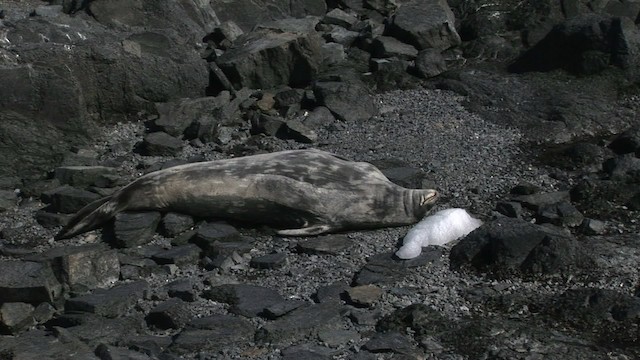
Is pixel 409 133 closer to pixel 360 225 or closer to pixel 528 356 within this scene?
pixel 360 225

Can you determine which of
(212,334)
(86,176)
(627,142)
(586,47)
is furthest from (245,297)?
(586,47)

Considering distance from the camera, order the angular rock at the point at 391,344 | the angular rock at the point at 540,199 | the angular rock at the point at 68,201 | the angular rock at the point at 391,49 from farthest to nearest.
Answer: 1. the angular rock at the point at 391,49
2. the angular rock at the point at 68,201
3. the angular rock at the point at 540,199
4. the angular rock at the point at 391,344

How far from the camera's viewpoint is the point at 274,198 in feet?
25.7

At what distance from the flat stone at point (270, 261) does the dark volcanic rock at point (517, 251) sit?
1101 mm

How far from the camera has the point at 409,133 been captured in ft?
32.6

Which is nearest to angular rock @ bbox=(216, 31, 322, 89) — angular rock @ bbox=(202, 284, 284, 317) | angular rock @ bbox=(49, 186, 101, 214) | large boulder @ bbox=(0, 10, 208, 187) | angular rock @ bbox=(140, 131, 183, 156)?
large boulder @ bbox=(0, 10, 208, 187)

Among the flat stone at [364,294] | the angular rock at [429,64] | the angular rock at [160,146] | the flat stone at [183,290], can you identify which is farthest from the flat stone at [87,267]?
the angular rock at [429,64]

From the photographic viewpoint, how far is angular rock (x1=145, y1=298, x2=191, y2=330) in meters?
6.41

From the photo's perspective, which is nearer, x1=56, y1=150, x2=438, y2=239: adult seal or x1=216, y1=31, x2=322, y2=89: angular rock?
x1=56, y1=150, x2=438, y2=239: adult seal

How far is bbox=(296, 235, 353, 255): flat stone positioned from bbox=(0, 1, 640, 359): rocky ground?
0.01m

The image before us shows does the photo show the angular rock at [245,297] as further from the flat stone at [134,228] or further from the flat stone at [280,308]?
the flat stone at [134,228]

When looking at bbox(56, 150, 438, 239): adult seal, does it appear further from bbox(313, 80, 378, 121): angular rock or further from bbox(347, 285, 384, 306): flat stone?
bbox(313, 80, 378, 121): angular rock

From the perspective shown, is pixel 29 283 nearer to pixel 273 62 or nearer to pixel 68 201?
pixel 68 201

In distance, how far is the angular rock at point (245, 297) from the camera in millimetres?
6570
